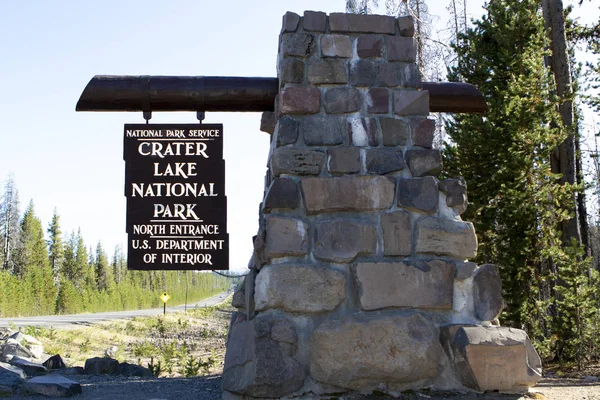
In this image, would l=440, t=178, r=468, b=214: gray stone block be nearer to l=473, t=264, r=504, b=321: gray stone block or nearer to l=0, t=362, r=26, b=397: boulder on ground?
l=473, t=264, r=504, b=321: gray stone block

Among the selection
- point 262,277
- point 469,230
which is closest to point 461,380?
point 469,230

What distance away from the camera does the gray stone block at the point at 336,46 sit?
3.96m

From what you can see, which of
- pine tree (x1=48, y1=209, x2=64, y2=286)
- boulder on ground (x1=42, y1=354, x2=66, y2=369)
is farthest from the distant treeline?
boulder on ground (x1=42, y1=354, x2=66, y2=369)

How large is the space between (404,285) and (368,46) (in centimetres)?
167

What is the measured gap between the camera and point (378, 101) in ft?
13.0

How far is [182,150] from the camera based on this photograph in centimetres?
438

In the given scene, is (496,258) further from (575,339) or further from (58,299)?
(58,299)

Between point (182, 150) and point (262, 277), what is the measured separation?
52.2 inches

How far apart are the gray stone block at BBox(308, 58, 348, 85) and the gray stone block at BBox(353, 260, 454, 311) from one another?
1.28 m

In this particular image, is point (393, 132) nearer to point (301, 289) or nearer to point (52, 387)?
point (301, 289)

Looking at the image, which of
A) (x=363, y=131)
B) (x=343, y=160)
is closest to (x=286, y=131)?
(x=343, y=160)

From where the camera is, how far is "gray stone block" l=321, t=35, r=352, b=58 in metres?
3.96

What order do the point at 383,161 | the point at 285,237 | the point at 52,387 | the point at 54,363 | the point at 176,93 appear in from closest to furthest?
the point at 285,237
the point at 383,161
the point at 176,93
the point at 52,387
the point at 54,363

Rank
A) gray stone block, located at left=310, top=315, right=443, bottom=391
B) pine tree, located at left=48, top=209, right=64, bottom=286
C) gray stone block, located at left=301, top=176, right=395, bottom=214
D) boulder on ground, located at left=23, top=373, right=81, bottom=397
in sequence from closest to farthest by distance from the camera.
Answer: gray stone block, located at left=310, top=315, right=443, bottom=391 < gray stone block, located at left=301, top=176, right=395, bottom=214 < boulder on ground, located at left=23, top=373, right=81, bottom=397 < pine tree, located at left=48, top=209, right=64, bottom=286
